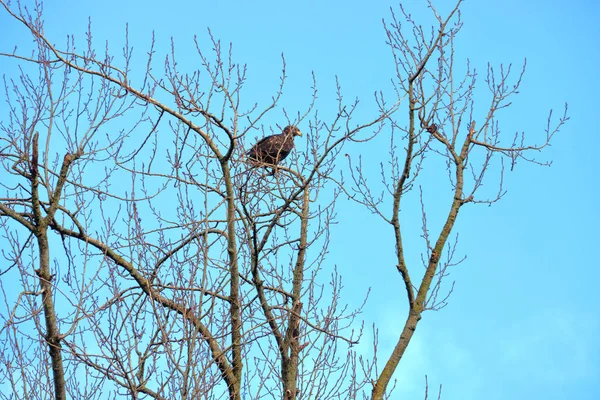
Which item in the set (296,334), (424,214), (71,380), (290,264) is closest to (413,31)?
(424,214)

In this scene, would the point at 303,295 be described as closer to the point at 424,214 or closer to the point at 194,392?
the point at 424,214

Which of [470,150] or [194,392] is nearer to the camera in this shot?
[194,392]

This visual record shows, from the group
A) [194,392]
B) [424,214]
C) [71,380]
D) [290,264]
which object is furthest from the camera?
[290,264]

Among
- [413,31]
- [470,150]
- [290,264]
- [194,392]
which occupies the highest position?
[413,31]

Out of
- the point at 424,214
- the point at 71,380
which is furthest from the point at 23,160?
the point at 424,214

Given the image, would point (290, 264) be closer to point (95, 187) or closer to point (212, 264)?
point (212, 264)

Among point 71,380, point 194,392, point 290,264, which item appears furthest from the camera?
point 290,264

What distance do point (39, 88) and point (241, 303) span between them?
2.59m

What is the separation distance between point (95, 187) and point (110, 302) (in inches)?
54.8

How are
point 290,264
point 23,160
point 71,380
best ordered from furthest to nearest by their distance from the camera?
point 290,264, point 71,380, point 23,160

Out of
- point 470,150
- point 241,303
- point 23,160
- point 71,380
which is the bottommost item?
point 71,380

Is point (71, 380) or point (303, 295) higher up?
point (303, 295)

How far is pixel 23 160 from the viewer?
6.63 metres

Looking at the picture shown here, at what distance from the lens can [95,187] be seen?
7.13m
